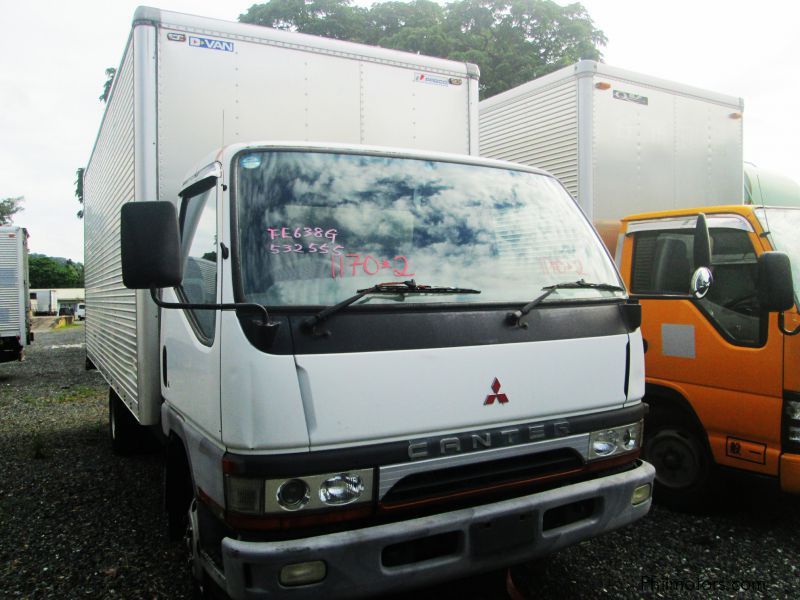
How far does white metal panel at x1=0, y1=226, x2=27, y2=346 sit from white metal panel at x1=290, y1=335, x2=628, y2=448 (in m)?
13.5

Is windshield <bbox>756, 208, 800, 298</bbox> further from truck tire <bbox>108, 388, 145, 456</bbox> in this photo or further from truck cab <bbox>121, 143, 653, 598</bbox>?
truck tire <bbox>108, 388, 145, 456</bbox>

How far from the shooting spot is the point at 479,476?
254 cm

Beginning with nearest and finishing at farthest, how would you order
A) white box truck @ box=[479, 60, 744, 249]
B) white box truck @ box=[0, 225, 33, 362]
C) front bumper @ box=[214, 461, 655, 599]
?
front bumper @ box=[214, 461, 655, 599], white box truck @ box=[479, 60, 744, 249], white box truck @ box=[0, 225, 33, 362]

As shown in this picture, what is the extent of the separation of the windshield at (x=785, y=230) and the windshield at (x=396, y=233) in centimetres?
155

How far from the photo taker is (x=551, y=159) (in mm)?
6289

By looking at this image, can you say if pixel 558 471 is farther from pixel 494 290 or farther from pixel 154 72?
pixel 154 72

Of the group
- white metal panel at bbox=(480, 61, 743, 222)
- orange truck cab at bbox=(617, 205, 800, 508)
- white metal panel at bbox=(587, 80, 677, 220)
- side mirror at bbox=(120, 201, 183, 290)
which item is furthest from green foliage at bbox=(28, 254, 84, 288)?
side mirror at bbox=(120, 201, 183, 290)

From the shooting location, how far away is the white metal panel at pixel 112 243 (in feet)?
13.6

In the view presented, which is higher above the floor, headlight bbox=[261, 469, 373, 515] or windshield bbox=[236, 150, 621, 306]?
windshield bbox=[236, 150, 621, 306]

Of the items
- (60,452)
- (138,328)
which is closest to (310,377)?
(138,328)

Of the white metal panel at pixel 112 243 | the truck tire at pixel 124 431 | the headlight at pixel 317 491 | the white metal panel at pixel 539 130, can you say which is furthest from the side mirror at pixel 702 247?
the truck tire at pixel 124 431

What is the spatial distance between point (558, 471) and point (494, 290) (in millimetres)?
829

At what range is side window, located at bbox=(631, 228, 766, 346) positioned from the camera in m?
4.00

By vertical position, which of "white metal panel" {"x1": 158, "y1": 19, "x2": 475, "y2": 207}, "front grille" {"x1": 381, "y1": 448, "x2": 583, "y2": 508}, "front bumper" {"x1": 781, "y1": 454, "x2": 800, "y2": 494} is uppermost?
"white metal panel" {"x1": 158, "y1": 19, "x2": 475, "y2": 207}
